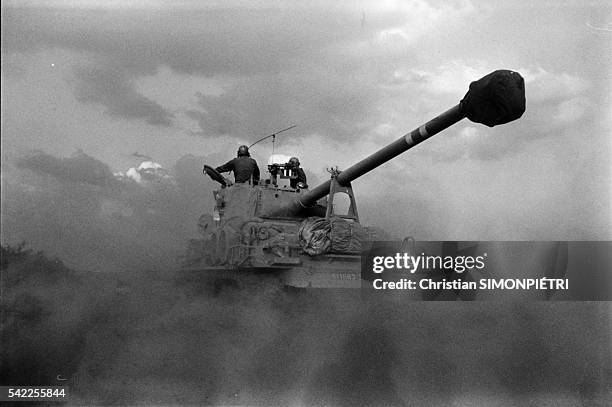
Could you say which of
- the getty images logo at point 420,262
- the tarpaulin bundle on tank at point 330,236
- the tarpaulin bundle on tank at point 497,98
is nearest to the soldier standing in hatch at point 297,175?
the tarpaulin bundle on tank at point 330,236

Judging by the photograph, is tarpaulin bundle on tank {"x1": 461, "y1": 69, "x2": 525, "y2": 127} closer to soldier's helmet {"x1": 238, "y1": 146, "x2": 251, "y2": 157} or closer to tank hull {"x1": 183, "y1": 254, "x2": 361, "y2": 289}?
tank hull {"x1": 183, "y1": 254, "x2": 361, "y2": 289}

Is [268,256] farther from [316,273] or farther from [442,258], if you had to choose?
[442,258]

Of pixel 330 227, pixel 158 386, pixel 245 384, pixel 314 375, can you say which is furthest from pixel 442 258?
pixel 158 386

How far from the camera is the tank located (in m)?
10.8

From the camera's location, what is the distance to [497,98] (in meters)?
8.62

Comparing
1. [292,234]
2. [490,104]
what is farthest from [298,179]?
[490,104]

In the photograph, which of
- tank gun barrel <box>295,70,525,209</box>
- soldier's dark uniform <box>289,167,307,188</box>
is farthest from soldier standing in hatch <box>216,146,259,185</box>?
tank gun barrel <box>295,70,525,209</box>

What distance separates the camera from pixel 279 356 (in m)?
10.7

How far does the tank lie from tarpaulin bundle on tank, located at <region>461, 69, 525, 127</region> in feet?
0.74

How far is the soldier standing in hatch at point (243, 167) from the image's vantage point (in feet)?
44.1
